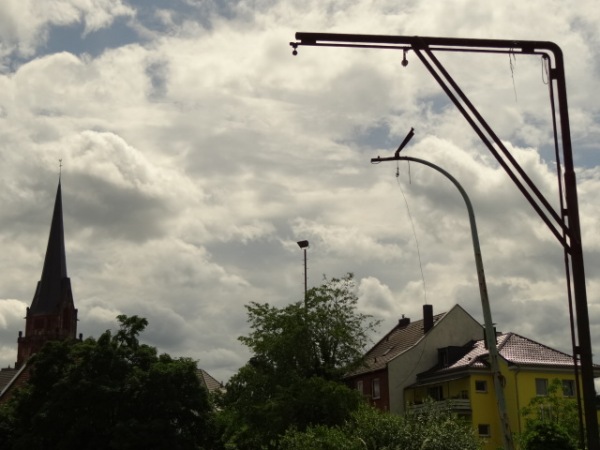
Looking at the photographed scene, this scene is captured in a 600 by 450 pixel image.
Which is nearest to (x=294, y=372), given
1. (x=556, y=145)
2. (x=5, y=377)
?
(x=556, y=145)

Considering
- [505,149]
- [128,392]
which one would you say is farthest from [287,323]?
[505,149]

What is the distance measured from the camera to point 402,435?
1046 inches

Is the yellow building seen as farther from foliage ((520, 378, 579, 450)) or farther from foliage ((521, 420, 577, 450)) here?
foliage ((521, 420, 577, 450))

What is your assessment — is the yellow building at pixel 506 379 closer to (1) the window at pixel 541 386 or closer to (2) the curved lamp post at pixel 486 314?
(1) the window at pixel 541 386

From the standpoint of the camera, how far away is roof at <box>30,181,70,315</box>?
15300cm

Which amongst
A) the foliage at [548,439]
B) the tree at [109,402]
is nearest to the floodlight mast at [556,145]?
the foliage at [548,439]

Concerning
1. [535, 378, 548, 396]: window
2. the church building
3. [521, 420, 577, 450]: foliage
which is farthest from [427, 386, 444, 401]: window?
the church building

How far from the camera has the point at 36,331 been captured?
15788 centimetres

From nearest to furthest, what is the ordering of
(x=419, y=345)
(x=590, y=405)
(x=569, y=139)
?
1. (x=590, y=405)
2. (x=569, y=139)
3. (x=419, y=345)

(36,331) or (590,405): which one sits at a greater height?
(36,331)

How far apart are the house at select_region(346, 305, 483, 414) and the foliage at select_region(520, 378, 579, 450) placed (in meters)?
15.1

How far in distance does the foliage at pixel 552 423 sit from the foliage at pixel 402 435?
11.6 metres

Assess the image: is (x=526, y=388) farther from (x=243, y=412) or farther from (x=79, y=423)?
(x=79, y=423)

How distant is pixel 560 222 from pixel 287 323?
133 feet
